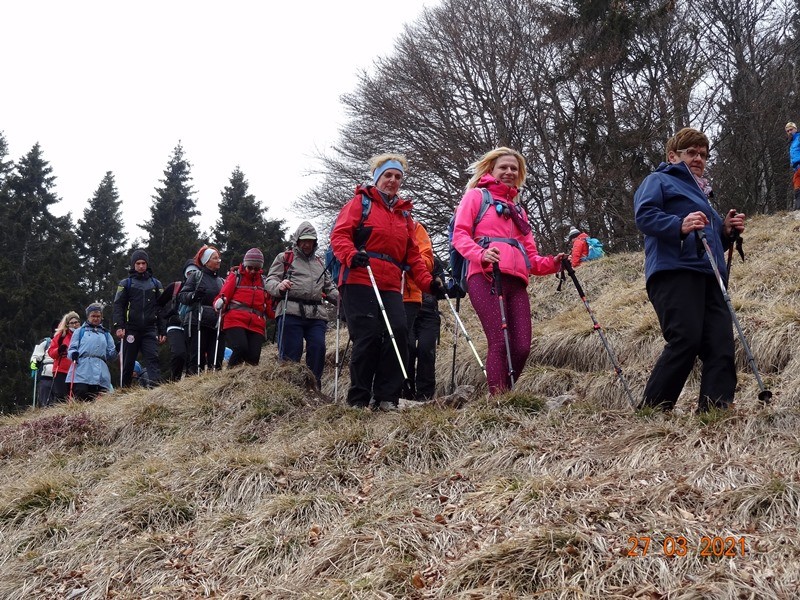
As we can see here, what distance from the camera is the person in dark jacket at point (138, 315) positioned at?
11.4 metres

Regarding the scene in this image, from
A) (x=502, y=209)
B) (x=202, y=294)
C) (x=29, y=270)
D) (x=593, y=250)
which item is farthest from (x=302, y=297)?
(x=29, y=270)

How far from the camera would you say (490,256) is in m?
6.21

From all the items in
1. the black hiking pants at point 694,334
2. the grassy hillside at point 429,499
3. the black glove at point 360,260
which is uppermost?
the black glove at point 360,260

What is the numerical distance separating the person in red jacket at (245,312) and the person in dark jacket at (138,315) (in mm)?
1960

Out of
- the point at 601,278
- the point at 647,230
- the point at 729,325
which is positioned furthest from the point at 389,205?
the point at 601,278

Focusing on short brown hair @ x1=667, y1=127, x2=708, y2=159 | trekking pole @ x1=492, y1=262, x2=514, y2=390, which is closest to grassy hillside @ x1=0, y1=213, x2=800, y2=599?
trekking pole @ x1=492, y1=262, x2=514, y2=390

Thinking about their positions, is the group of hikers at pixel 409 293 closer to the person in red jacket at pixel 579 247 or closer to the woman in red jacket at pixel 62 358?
the woman in red jacket at pixel 62 358

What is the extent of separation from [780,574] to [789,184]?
18.9 metres

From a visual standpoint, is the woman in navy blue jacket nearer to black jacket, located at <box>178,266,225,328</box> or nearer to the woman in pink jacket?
the woman in pink jacket

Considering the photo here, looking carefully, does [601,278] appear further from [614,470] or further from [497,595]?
[497,595]

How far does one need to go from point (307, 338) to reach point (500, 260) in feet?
12.2

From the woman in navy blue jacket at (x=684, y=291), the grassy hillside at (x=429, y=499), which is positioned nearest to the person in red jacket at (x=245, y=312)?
the grassy hillside at (x=429, y=499)

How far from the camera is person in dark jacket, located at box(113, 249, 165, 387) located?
11.4 meters

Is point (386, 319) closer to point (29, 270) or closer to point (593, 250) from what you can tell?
point (593, 250)
